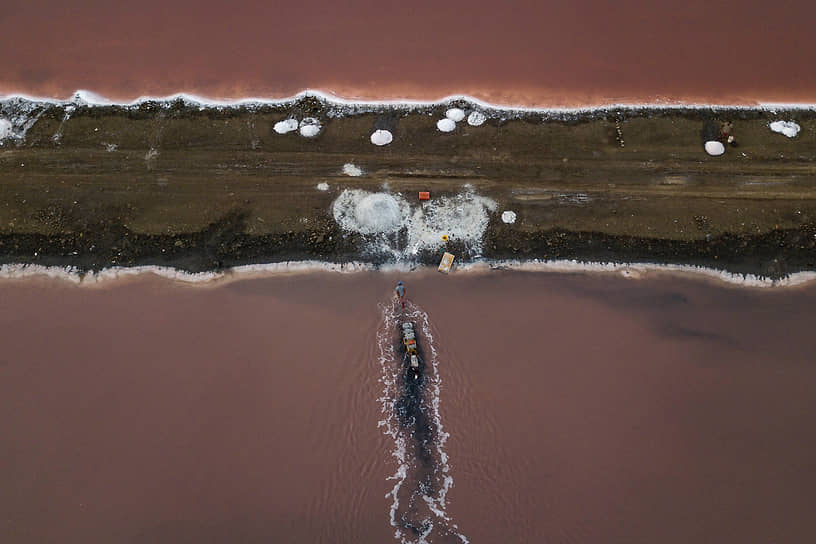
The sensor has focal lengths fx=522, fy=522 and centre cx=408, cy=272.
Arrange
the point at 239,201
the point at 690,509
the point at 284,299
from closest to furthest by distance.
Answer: the point at 690,509, the point at 284,299, the point at 239,201

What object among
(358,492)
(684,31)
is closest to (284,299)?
(358,492)

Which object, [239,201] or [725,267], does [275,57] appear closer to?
[239,201]

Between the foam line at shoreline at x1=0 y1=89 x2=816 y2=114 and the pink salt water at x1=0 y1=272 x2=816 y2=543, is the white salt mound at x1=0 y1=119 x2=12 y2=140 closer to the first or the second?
the foam line at shoreline at x1=0 y1=89 x2=816 y2=114

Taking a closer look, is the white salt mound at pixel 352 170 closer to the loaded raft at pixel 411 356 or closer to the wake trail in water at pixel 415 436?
the wake trail in water at pixel 415 436

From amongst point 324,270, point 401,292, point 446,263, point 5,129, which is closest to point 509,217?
point 446,263

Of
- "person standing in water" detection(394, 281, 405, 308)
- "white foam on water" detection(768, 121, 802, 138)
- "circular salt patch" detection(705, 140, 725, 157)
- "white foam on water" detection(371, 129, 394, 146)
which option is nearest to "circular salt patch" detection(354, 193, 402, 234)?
"person standing in water" detection(394, 281, 405, 308)

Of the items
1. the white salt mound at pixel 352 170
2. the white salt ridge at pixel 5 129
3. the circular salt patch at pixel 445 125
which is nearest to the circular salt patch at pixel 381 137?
the white salt mound at pixel 352 170
